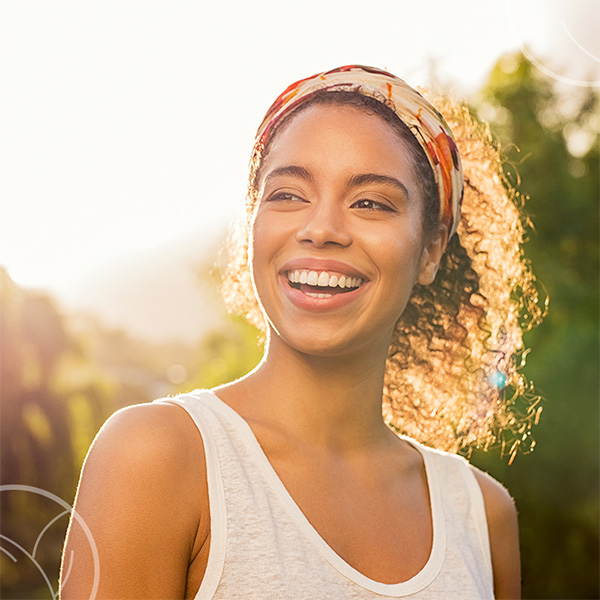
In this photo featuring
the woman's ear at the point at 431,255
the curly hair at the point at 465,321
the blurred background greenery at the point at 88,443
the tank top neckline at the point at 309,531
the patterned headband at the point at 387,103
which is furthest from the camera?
the blurred background greenery at the point at 88,443

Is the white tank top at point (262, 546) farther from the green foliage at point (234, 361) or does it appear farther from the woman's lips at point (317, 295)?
the green foliage at point (234, 361)

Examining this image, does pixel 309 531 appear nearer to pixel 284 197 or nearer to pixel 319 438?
pixel 319 438

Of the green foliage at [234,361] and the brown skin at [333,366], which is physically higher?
the brown skin at [333,366]

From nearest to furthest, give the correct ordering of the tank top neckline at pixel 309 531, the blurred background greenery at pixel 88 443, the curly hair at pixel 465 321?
the tank top neckline at pixel 309 531 → the curly hair at pixel 465 321 → the blurred background greenery at pixel 88 443

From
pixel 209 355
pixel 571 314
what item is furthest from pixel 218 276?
pixel 209 355

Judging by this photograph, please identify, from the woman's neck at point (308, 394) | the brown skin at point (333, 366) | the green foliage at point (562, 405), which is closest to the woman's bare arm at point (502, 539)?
the brown skin at point (333, 366)

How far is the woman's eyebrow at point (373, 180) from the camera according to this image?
1.99 metres

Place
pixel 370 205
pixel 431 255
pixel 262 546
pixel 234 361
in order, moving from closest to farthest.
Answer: pixel 262 546 → pixel 370 205 → pixel 431 255 → pixel 234 361

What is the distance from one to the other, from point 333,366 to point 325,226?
372mm

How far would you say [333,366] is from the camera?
6.82 ft

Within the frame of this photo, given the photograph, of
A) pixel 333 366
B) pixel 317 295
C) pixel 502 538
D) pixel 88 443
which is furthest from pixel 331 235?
pixel 88 443

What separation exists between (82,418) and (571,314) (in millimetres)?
7278

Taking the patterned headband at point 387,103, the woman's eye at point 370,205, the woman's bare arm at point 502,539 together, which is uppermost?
the patterned headband at point 387,103

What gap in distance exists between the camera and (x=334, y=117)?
2.05m
